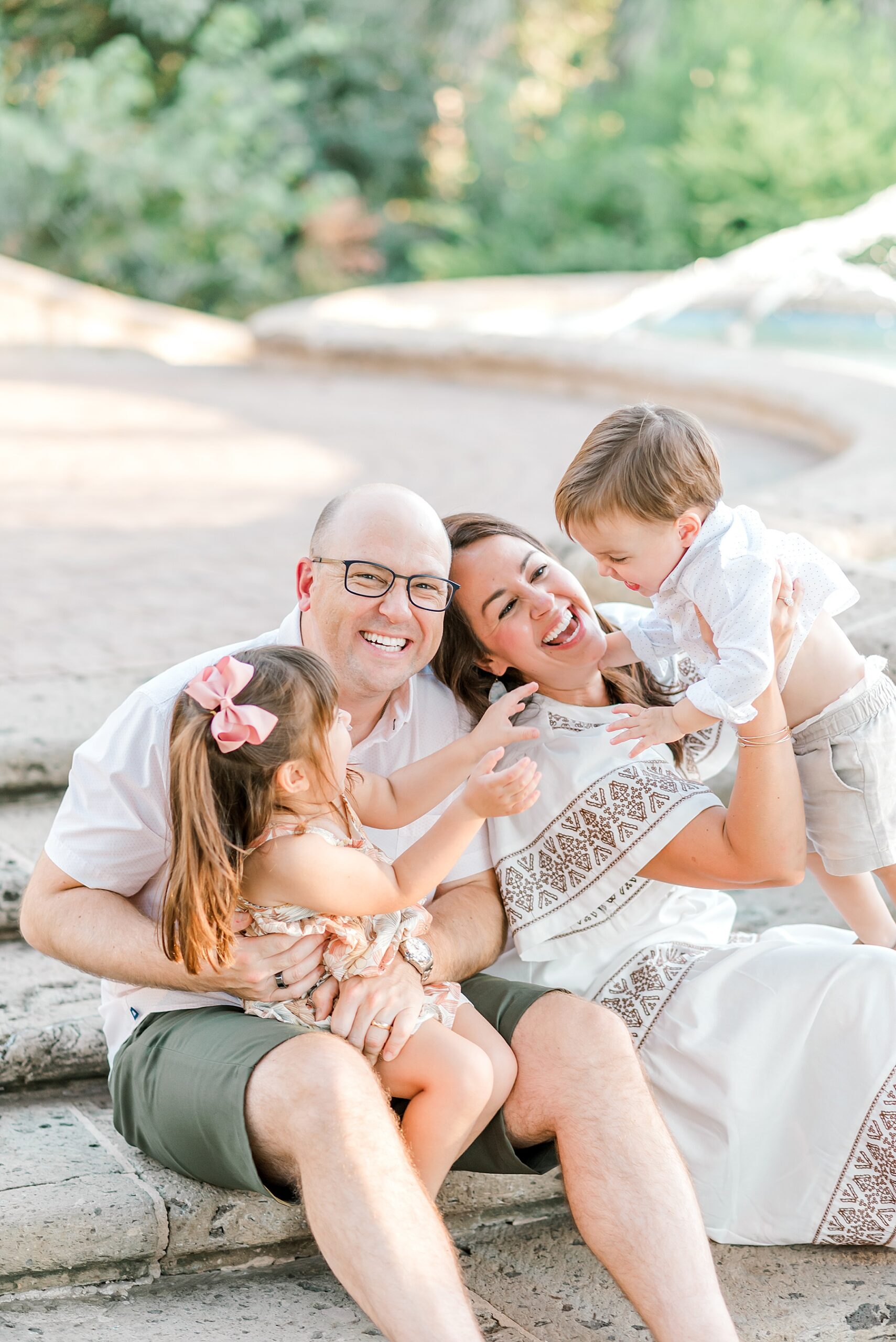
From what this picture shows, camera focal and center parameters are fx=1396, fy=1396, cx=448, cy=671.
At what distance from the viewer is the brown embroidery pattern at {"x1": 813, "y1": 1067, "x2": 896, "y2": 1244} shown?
2.10 meters

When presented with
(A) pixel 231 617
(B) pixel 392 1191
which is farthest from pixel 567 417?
(B) pixel 392 1191

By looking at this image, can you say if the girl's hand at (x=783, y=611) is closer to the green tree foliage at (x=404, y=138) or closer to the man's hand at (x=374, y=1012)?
the man's hand at (x=374, y=1012)

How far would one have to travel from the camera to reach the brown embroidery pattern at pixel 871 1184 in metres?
2.10

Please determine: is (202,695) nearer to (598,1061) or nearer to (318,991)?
(318,991)

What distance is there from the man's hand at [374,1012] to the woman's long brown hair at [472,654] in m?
0.54

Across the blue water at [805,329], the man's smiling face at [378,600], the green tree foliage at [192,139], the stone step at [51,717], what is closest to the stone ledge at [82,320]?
the green tree foliage at [192,139]

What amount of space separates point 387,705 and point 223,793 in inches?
18.7

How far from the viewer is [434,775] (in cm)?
213

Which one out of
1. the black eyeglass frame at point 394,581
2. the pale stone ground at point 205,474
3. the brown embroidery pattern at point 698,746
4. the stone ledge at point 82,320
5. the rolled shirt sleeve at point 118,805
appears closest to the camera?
the rolled shirt sleeve at point 118,805

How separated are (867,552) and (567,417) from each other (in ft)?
14.8

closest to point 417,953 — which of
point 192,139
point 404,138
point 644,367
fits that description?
point 644,367

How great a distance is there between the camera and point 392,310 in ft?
38.1

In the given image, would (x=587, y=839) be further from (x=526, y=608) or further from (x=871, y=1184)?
(x=871, y=1184)

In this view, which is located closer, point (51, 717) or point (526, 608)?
point (526, 608)
